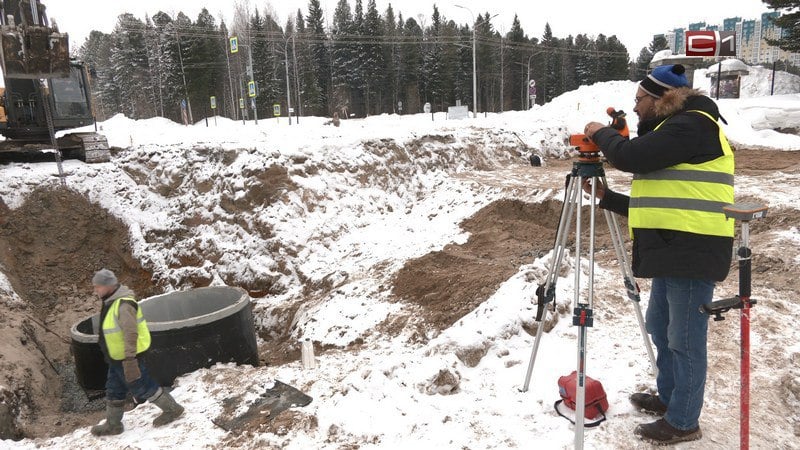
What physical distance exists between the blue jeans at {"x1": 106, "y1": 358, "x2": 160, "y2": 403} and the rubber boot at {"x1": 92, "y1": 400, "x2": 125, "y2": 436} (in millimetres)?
103

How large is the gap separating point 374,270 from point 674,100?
20.4ft

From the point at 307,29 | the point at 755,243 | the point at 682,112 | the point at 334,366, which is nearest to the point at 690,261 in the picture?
the point at 682,112

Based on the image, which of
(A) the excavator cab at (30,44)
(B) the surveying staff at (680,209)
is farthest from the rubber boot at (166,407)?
(A) the excavator cab at (30,44)

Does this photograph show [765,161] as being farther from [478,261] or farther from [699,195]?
[699,195]

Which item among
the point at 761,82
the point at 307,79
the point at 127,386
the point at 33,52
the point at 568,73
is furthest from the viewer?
the point at 568,73

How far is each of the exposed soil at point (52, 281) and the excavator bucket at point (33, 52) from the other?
2.50m

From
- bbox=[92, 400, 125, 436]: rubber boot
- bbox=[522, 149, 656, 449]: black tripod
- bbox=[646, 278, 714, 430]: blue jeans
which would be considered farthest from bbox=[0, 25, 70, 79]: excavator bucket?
bbox=[646, 278, 714, 430]: blue jeans

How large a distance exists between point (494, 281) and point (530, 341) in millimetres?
1699

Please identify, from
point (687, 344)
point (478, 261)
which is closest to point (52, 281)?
point (478, 261)

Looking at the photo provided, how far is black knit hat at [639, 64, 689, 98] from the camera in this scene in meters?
2.77

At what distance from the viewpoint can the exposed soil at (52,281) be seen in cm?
621

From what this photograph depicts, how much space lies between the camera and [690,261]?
8.70ft

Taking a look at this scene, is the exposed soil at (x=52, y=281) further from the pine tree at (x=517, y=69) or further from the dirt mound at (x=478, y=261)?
the pine tree at (x=517, y=69)

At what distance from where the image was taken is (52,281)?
9.77 m
